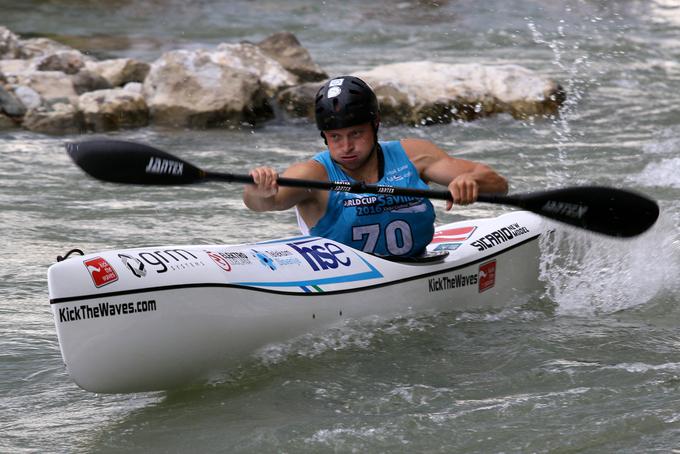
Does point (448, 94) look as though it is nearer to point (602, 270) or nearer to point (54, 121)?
point (54, 121)

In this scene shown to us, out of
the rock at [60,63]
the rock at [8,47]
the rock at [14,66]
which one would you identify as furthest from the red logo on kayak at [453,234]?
the rock at [8,47]

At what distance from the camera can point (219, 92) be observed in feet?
37.6

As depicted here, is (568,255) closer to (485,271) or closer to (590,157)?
(485,271)

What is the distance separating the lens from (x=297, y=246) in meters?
5.03

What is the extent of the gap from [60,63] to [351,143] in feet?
27.5

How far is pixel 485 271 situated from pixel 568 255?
0.72 m

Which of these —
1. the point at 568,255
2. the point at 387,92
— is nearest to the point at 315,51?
the point at 387,92

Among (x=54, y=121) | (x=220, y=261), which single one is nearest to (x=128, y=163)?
(x=220, y=261)

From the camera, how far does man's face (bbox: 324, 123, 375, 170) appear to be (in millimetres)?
5156

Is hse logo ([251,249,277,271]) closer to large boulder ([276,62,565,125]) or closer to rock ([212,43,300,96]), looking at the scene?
large boulder ([276,62,565,125])

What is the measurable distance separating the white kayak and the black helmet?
548mm

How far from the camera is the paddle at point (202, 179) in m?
4.92

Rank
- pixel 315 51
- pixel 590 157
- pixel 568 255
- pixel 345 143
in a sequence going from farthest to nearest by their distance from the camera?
pixel 315 51, pixel 590 157, pixel 568 255, pixel 345 143

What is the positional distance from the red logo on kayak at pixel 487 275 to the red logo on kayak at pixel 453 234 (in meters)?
0.22
